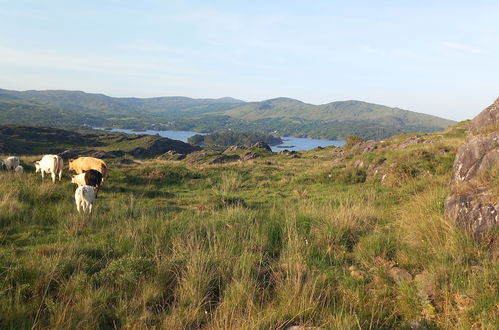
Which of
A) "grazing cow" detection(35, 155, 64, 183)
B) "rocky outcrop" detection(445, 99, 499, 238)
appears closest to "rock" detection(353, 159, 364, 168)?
"rocky outcrop" detection(445, 99, 499, 238)

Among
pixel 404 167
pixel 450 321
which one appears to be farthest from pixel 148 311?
pixel 404 167

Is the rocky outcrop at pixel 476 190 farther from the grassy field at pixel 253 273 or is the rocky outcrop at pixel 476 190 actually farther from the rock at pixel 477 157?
the grassy field at pixel 253 273

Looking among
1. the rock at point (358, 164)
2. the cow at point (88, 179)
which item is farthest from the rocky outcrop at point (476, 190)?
the cow at point (88, 179)

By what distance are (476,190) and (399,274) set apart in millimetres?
2649

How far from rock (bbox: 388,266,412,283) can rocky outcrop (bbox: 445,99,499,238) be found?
1.53 m

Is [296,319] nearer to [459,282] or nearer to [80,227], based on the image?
[459,282]

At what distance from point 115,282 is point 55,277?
861 millimetres

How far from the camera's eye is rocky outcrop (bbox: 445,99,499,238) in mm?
5203

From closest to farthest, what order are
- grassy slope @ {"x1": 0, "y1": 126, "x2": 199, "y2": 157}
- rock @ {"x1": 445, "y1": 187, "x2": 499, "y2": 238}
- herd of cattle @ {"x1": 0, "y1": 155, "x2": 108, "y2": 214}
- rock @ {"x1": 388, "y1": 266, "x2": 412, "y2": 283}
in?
1. rock @ {"x1": 388, "y1": 266, "x2": 412, "y2": 283}
2. rock @ {"x1": 445, "y1": 187, "x2": 499, "y2": 238}
3. herd of cattle @ {"x1": 0, "y1": 155, "x2": 108, "y2": 214}
4. grassy slope @ {"x1": 0, "y1": 126, "x2": 199, "y2": 157}

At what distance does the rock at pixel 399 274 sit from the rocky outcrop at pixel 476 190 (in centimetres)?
153

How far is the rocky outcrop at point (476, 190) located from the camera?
5.20m

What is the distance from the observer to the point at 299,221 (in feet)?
23.5

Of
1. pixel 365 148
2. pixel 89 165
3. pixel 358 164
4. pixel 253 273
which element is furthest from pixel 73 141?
pixel 253 273

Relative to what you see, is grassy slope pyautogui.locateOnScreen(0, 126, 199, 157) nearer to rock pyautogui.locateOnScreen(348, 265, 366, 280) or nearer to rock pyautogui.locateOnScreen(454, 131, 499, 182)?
rock pyautogui.locateOnScreen(454, 131, 499, 182)
